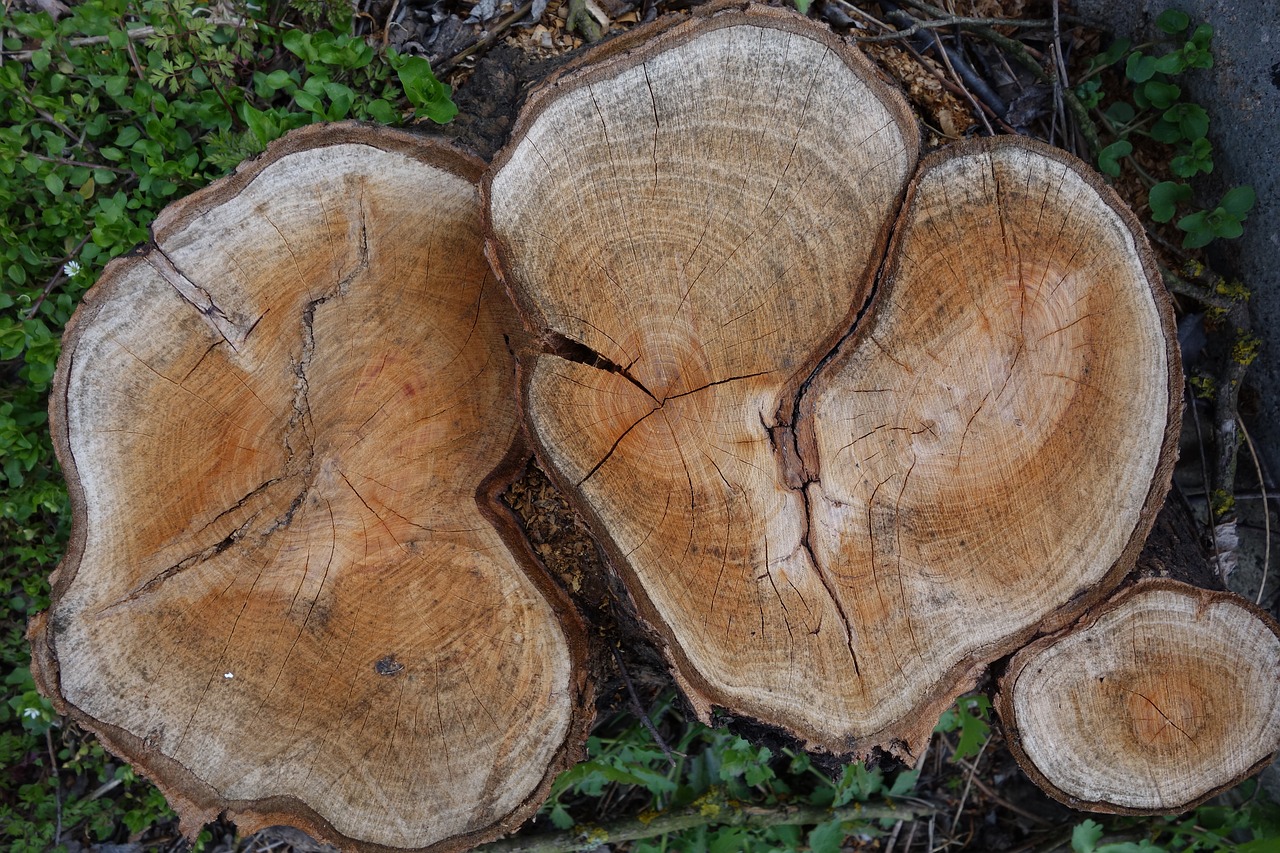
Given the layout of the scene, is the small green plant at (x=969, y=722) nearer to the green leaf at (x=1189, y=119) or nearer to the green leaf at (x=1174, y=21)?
the green leaf at (x=1189, y=119)

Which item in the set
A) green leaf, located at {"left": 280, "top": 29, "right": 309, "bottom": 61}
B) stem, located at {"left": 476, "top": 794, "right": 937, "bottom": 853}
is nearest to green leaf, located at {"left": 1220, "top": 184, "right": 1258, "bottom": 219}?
stem, located at {"left": 476, "top": 794, "right": 937, "bottom": 853}

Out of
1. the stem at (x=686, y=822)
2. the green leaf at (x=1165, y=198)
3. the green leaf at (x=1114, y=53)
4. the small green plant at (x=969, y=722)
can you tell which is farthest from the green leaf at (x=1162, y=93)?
the stem at (x=686, y=822)

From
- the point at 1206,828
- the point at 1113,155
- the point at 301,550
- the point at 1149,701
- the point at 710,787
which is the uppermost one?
the point at 1113,155

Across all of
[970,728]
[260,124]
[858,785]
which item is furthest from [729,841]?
[260,124]

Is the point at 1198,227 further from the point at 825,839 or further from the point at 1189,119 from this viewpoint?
the point at 825,839

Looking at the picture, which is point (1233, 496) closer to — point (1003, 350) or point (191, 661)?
point (1003, 350)

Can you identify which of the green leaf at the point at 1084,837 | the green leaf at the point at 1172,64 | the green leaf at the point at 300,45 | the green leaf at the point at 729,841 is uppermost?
the green leaf at the point at 300,45

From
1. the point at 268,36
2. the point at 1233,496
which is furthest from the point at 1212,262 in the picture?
the point at 268,36
